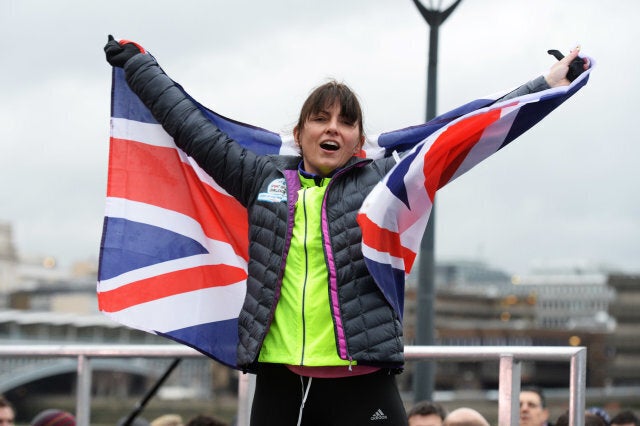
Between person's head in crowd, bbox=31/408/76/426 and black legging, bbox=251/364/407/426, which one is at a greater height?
black legging, bbox=251/364/407/426

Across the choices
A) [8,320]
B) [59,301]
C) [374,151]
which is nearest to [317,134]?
[374,151]

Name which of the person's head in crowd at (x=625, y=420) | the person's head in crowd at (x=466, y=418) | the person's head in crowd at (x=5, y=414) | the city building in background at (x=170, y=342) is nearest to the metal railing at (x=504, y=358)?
the person's head in crowd at (x=466, y=418)

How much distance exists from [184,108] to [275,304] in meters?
0.88

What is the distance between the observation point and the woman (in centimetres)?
370

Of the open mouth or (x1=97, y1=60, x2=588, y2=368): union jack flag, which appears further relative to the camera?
(x1=97, y1=60, x2=588, y2=368): union jack flag

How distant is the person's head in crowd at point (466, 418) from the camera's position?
224 inches

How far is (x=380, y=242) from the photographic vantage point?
374 centimetres

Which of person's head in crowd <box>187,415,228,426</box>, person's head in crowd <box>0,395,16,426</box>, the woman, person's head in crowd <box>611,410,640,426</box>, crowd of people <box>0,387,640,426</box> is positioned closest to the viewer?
Answer: the woman

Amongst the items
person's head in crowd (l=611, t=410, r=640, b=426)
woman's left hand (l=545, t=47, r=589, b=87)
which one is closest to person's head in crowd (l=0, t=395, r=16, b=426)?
person's head in crowd (l=611, t=410, r=640, b=426)

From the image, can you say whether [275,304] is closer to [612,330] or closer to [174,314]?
[174,314]

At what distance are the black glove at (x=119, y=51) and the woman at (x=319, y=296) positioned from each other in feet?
2.50

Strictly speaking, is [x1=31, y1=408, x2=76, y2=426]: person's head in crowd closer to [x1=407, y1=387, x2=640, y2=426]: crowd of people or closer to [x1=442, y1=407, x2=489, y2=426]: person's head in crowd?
[x1=407, y1=387, x2=640, y2=426]: crowd of people

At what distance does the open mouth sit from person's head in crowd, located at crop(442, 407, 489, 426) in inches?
84.6

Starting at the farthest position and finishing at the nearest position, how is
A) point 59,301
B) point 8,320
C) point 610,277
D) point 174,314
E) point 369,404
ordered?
1. point 59,301
2. point 610,277
3. point 8,320
4. point 174,314
5. point 369,404
